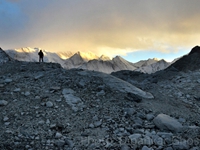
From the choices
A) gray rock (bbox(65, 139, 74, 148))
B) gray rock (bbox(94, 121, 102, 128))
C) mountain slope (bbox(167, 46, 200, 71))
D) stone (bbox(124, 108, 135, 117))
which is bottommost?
gray rock (bbox(65, 139, 74, 148))

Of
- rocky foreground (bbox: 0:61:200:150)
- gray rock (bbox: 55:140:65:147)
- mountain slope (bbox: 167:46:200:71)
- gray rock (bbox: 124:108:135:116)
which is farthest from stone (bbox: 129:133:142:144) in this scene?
mountain slope (bbox: 167:46:200:71)

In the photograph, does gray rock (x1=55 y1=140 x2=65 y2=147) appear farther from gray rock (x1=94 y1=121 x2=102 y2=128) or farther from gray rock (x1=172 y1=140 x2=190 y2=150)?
gray rock (x1=172 y1=140 x2=190 y2=150)

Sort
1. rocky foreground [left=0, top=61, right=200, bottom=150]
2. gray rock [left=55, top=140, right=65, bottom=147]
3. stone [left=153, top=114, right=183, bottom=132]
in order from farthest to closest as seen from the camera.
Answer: stone [left=153, top=114, right=183, bottom=132]
rocky foreground [left=0, top=61, right=200, bottom=150]
gray rock [left=55, top=140, right=65, bottom=147]

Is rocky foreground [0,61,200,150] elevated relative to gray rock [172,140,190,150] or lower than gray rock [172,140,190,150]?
elevated

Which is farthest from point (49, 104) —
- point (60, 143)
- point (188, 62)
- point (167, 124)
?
point (188, 62)

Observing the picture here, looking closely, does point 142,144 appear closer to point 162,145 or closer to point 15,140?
point 162,145

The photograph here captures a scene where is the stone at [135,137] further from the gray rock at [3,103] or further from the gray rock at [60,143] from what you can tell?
the gray rock at [3,103]

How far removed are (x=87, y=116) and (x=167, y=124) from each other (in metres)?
2.90

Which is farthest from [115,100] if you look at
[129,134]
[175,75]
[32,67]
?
[175,75]

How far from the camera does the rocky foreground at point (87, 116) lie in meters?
6.27

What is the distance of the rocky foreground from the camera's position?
20.6 ft

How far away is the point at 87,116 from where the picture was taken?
25.2 feet

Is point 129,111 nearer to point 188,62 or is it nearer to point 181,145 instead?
point 181,145

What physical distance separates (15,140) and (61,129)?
1460 mm
